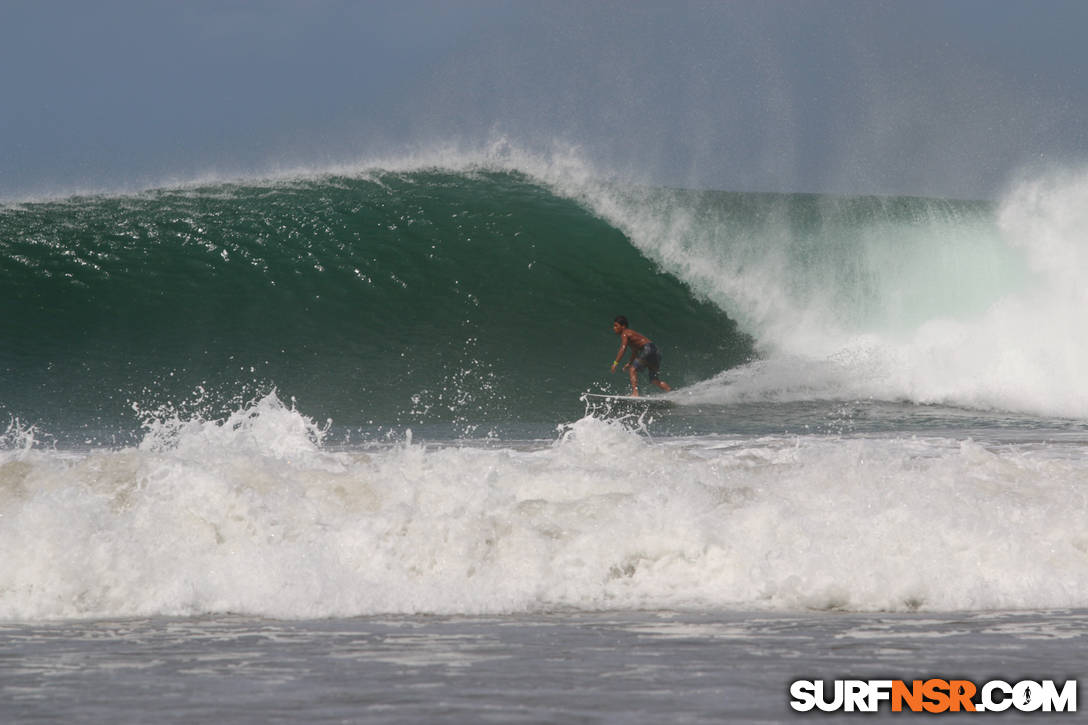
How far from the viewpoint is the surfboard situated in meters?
13.3

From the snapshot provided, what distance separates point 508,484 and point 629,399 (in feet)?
24.9

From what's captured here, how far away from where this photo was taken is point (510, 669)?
3477mm

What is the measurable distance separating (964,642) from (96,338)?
13778 millimetres

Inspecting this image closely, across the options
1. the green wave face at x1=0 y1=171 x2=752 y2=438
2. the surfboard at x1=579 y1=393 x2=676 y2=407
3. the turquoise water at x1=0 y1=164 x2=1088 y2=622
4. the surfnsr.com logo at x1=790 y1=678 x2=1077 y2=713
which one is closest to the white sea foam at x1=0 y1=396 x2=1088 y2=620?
the turquoise water at x1=0 y1=164 x2=1088 y2=622

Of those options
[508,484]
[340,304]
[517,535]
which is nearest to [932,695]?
[517,535]

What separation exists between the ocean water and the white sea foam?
0.02 m

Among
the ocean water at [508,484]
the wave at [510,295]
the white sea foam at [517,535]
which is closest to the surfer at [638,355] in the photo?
the ocean water at [508,484]

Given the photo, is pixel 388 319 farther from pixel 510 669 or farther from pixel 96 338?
pixel 510 669

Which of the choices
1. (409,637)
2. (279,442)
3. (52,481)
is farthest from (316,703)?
(279,442)

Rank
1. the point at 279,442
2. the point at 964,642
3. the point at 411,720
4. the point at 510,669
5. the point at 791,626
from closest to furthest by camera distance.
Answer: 1. the point at 411,720
2. the point at 510,669
3. the point at 964,642
4. the point at 791,626
5. the point at 279,442

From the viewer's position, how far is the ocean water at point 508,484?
359 cm

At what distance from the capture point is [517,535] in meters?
5.32

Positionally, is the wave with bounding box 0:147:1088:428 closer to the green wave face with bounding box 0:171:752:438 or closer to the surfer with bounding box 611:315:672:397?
the green wave face with bounding box 0:171:752:438

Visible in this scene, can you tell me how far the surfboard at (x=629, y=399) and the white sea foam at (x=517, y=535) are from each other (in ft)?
22.6
